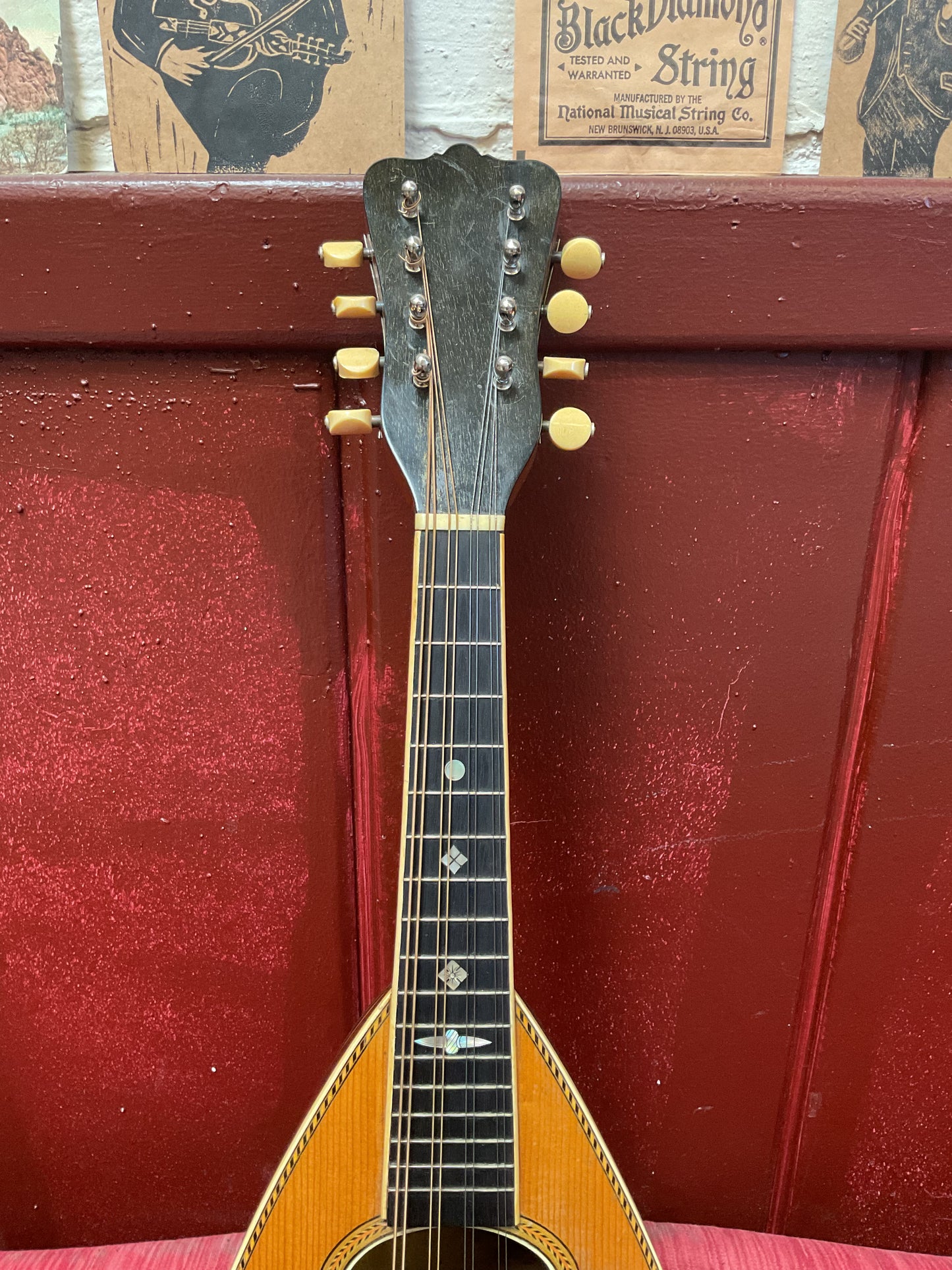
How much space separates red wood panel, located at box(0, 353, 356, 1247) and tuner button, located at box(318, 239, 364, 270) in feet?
0.52

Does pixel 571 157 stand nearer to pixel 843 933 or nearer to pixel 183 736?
pixel 183 736

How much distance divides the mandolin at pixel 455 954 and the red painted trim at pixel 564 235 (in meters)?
0.10

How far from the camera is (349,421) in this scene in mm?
566

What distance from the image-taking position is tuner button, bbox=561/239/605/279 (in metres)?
0.55

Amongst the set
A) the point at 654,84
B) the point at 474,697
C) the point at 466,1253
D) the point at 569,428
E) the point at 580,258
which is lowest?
the point at 466,1253

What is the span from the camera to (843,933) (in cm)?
83

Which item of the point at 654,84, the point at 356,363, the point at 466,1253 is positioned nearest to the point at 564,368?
the point at 356,363

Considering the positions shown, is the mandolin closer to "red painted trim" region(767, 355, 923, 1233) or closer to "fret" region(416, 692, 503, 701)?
"fret" region(416, 692, 503, 701)

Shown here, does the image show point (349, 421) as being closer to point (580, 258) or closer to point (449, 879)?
point (580, 258)

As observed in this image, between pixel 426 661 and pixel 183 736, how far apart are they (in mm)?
305

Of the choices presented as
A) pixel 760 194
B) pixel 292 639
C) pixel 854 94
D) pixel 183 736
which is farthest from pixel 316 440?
pixel 854 94

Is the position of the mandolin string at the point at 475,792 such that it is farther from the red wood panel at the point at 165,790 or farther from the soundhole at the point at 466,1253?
the red wood panel at the point at 165,790

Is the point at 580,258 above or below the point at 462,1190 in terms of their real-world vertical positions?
above

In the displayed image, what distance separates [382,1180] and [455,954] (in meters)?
0.17
